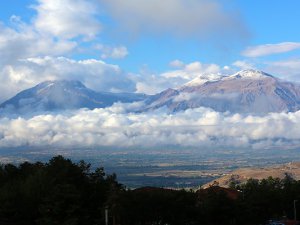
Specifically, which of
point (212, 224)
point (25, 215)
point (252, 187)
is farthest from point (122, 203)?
point (252, 187)

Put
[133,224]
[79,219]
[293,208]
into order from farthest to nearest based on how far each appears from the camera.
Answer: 1. [293,208]
2. [133,224]
3. [79,219]

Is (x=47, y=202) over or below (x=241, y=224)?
over

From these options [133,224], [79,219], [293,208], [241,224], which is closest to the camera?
[79,219]

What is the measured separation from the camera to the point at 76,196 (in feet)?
203

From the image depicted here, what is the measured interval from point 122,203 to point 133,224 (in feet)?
19.0

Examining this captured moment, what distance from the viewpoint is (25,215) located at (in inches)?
2539

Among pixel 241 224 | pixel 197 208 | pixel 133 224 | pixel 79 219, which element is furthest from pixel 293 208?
pixel 79 219

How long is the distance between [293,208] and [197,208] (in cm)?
2972

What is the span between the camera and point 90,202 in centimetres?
6694

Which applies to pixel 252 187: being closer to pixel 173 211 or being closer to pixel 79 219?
pixel 173 211

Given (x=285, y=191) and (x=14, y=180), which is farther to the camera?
(x=285, y=191)

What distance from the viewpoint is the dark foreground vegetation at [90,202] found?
61875 mm

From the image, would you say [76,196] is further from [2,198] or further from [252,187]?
[252,187]

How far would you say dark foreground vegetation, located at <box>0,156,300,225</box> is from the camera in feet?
203
